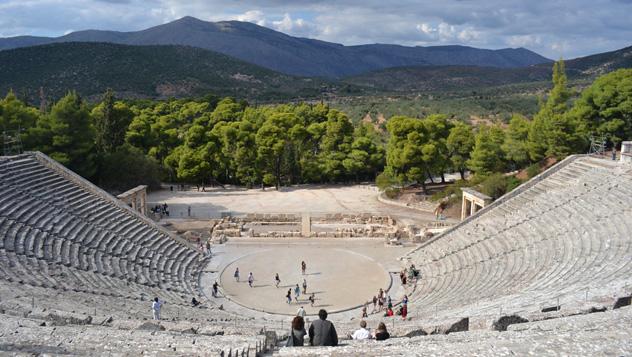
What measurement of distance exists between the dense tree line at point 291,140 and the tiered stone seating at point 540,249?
10368mm

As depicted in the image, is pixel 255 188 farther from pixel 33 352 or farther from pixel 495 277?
pixel 33 352

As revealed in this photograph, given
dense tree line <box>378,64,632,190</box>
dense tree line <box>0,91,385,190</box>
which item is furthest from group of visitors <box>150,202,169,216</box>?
dense tree line <box>378,64,632,190</box>

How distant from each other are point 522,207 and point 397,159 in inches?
601

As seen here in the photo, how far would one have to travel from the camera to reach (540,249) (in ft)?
64.5

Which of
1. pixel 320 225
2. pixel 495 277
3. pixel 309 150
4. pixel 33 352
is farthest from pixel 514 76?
pixel 33 352

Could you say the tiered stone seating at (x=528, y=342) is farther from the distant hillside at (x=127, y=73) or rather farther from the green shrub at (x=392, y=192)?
the distant hillside at (x=127, y=73)

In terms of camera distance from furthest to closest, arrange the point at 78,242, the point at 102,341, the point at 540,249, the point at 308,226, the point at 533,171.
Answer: the point at 533,171 < the point at 308,226 < the point at 78,242 < the point at 540,249 < the point at 102,341

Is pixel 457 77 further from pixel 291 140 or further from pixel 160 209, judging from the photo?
pixel 160 209

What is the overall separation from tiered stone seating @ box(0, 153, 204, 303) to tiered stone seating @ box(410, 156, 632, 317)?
10695 mm

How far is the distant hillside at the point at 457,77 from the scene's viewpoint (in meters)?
141

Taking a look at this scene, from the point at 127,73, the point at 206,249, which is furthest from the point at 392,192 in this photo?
the point at 127,73

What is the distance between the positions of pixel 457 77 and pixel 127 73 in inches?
4210

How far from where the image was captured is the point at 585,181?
2366cm

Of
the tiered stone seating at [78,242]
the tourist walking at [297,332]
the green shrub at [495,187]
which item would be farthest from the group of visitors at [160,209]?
the tourist walking at [297,332]
